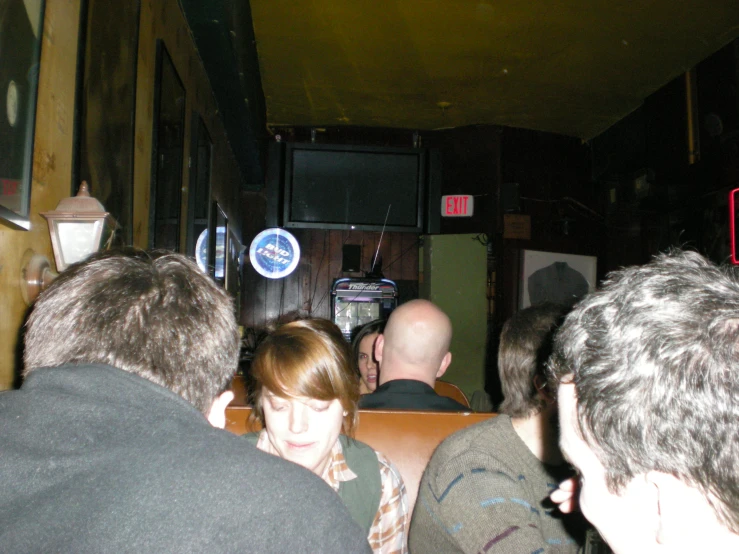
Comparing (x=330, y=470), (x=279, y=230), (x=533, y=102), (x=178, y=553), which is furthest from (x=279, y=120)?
(x=178, y=553)

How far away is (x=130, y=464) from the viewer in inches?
26.8

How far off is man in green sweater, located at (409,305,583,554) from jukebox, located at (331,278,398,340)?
13.5 feet

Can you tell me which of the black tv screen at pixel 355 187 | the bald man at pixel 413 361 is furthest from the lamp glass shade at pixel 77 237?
the black tv screen at pixel 355 187

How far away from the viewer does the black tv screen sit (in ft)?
19.4

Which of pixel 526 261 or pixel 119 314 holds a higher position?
pixel 526 261

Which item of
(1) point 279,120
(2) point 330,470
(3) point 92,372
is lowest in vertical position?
(2) point 330,470

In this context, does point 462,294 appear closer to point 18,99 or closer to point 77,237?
point 77,237

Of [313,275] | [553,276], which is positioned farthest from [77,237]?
[553,276]

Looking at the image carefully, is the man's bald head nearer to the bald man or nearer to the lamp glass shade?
the bald man

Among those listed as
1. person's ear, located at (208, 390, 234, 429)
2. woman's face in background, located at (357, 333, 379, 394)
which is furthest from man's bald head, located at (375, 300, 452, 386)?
person's ear, located at (208, 390, 234, 429)

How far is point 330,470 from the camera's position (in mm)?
1858

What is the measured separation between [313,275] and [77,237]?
516cm

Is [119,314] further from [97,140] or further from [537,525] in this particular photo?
[97,140]

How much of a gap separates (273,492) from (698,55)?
5310 mm
